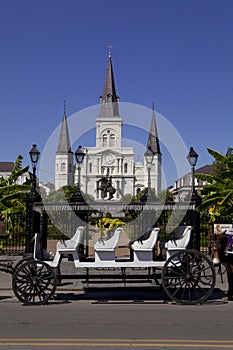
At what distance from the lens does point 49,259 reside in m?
10.7

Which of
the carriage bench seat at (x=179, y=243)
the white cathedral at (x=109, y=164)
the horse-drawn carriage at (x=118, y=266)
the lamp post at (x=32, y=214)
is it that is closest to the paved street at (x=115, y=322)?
the horse-drawn carriage at (x=118, y=266)

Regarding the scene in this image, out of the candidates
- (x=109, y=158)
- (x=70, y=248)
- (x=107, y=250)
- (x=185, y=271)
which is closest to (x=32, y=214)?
(x=70, y=248)

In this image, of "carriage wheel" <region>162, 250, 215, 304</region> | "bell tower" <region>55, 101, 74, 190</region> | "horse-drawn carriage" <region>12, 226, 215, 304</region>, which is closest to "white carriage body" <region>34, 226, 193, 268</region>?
"horse-drawn carriage" <region>12, 226, 215, 304</region>

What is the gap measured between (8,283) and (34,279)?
12.9 ft

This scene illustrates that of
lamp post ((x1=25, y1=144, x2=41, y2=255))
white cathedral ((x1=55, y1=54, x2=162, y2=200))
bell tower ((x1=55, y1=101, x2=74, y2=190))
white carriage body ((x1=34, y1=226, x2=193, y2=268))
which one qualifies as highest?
white cathedral ((x1=55, y1=54, x2=162, y2=200))

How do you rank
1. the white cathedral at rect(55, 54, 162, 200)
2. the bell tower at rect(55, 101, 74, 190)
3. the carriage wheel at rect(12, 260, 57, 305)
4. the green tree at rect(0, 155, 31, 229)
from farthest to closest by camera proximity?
the white cathedral at rect(55, 54, 162, 200) < the green tree at rect(0, 155, 31, 229) < the bell tower at rect(55, 101, 74, 190) < the carriage wheel at rect(12, 260, 57, 305)

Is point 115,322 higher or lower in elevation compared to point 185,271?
lower

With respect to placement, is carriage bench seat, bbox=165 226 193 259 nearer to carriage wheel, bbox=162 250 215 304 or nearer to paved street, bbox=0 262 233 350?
carriage wheel, bbox=162 250 215 304

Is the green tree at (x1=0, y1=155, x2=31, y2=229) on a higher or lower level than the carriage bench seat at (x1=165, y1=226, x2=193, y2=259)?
higher

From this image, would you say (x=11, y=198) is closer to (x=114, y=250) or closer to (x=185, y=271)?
(x=114, y=250)

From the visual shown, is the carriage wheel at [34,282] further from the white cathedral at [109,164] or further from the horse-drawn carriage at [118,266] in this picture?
the white cathedral at [109,164]

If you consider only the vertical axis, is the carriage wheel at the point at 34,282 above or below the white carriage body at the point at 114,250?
below

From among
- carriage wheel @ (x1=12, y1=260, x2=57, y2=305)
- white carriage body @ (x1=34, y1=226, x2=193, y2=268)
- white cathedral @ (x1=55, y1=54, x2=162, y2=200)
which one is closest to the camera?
carriage wheel @ (x1=12, y1=260, x2=57, y2=305)

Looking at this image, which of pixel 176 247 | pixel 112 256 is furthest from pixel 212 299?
pixel 112 256
